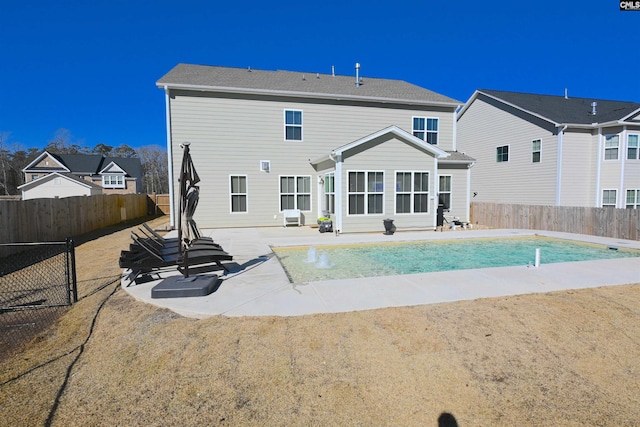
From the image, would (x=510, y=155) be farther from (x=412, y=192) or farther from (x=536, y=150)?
(x=412, y=192)

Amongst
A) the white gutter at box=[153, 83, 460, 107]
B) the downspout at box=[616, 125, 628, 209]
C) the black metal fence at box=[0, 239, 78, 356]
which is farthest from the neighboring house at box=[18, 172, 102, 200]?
the downspout at box=[616, 125, 628, 209]

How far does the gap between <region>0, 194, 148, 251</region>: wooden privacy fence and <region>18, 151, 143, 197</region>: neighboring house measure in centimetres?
2263

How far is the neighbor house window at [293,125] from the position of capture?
592 inches

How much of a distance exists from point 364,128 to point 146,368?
14535mm

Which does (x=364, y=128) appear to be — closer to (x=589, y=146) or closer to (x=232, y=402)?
(x=589, y=146)

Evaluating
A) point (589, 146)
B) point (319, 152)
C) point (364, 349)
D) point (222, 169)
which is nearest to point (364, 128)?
point (319, 152)

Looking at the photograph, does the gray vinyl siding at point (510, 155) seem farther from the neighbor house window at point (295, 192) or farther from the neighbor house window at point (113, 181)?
the neighbor house window at point (113, 181)

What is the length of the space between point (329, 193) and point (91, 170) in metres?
35.3

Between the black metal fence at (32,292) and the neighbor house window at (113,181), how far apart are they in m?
32.0

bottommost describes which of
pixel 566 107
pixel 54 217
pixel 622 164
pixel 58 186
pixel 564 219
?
pixel 564 219

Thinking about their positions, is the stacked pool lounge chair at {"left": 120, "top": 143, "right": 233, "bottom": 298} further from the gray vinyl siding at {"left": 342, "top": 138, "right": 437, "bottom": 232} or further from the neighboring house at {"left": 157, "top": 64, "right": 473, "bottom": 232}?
the gray vinyl siding at {"left": 342, "top": 138, "right": 437, "bottom": 232}

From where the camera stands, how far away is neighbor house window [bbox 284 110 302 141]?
592 inches

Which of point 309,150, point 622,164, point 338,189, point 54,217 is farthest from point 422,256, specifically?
point 622,164

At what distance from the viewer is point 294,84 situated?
15734mm
